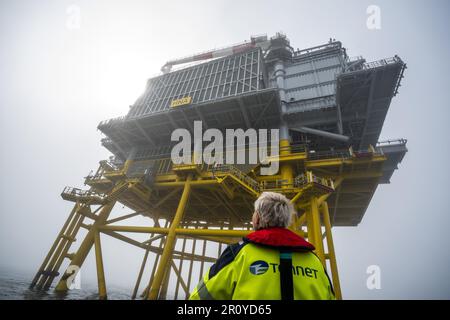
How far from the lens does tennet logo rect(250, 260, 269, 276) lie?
188 cm

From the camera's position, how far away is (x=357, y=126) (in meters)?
18.2

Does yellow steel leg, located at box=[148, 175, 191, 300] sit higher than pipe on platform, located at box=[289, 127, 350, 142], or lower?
lower

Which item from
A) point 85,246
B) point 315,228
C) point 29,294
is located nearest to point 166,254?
point 85,246

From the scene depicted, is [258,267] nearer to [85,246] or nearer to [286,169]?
[286,169]

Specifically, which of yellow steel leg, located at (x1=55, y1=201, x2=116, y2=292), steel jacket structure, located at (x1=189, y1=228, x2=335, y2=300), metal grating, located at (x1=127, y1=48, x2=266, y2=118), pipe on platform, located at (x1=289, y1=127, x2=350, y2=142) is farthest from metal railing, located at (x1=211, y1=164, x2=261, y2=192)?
steel jacket structure, located at (x1=189, y1=228, x2=335, y2=300)

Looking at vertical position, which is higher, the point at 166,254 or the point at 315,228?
the point at 315,228

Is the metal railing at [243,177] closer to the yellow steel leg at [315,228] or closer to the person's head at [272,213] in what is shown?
the yellow steel leg at [315,228]

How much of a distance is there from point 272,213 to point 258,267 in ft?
1.78

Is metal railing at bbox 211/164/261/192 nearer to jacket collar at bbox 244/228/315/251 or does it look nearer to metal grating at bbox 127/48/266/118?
metal grating at bbox 127/48/266/118

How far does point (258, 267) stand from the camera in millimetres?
1906

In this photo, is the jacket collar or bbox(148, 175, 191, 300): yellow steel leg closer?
the jacket collar

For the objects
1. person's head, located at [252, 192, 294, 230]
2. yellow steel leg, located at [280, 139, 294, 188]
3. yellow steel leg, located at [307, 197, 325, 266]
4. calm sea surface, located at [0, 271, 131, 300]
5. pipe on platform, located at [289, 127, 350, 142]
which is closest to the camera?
person's head, located at [252, 192, 294, 230]
